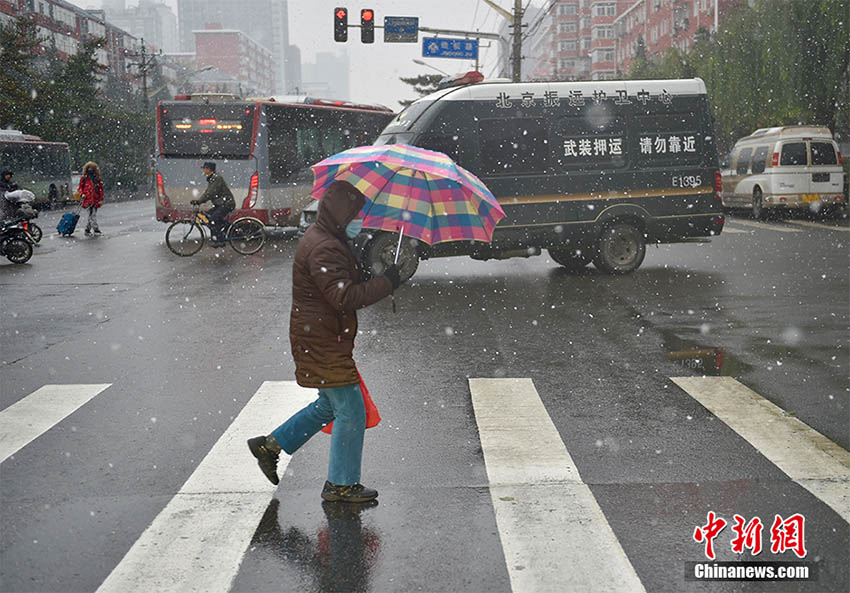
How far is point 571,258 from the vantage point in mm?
15367

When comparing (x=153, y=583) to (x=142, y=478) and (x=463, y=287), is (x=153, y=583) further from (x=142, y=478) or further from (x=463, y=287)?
(x=463, y=287)

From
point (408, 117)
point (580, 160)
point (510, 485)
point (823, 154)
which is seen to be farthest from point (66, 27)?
point (510, 485)

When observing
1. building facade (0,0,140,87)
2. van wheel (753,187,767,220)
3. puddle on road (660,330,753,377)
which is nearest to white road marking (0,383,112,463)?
puddle on road (660,330,753,377)

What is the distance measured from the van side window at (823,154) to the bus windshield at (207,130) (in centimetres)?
1497

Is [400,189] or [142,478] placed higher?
[400,189]

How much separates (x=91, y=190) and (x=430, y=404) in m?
19.2

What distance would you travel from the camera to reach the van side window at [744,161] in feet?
92.4

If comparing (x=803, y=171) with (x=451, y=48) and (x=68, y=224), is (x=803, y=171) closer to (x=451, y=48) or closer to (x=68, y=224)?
(x=451, y=48)

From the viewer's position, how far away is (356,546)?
4.34m

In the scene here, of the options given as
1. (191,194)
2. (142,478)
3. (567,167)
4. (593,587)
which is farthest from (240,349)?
(191,194)

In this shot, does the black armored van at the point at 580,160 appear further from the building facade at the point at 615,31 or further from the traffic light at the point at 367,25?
the building facade at the point at 615,31

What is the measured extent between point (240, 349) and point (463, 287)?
508 centimetres

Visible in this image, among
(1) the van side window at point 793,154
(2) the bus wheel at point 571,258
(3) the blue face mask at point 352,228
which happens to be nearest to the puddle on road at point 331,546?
(3) the blue face mask at point 352,228

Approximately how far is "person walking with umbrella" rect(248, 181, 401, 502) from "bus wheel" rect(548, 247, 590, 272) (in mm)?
10466
